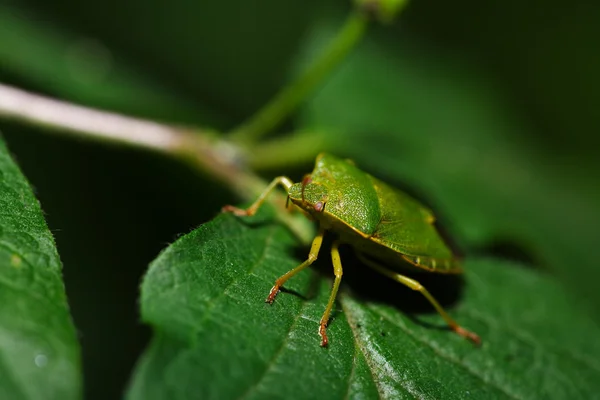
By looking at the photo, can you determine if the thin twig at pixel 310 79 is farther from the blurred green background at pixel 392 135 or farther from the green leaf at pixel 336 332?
the green leaf at pixel 336 332

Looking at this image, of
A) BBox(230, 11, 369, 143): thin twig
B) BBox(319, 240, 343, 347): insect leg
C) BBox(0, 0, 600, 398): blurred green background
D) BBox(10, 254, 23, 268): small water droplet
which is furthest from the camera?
BBox(0, 0, 600, 398): blurred green background

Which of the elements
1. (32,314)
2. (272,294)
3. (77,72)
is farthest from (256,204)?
(77,72)

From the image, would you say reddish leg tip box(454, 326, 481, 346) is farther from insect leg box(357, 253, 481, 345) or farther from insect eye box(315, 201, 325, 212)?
insect eye box(315, 201, 325, 212)

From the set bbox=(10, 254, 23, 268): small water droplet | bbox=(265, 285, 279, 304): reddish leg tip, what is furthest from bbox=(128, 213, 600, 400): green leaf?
bbox=(10, 254, 23, 268): small water droplet

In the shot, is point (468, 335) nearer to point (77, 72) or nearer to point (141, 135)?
point (141, 135)

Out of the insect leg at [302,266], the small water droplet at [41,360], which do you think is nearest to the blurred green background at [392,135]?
the insect leg at [302,266]

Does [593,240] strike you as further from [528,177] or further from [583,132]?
[583,132]

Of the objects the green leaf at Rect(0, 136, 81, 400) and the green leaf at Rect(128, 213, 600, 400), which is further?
the green leaf at Rect(128, 213, 600, 400)
